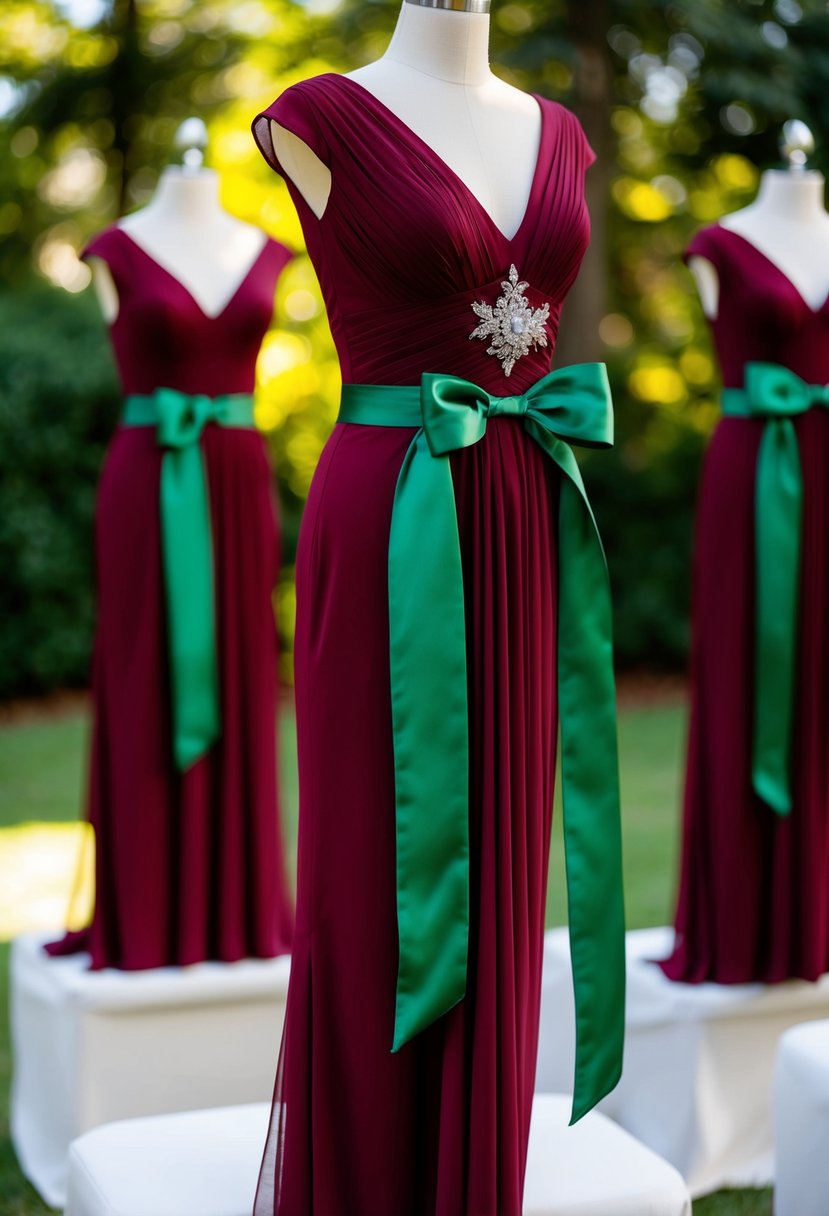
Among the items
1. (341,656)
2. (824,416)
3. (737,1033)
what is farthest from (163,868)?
(824,416)

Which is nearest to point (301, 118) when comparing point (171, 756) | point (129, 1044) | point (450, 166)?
point (450, 166)

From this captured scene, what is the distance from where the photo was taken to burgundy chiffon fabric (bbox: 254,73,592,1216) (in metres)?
1.94

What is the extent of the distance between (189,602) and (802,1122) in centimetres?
157

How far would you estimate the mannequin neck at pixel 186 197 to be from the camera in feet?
10.9

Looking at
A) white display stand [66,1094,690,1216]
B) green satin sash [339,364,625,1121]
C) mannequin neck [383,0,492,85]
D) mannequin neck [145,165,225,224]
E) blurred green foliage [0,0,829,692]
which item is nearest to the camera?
green satin sash [339,364,625,1121]

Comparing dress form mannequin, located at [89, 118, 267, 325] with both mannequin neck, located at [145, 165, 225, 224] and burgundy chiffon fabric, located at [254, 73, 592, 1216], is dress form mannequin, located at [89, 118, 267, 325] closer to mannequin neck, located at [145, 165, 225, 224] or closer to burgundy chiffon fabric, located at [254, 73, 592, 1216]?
mannequin neck, located at [145, 165, 225, 224]

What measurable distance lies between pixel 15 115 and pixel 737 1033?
9614 millimetres

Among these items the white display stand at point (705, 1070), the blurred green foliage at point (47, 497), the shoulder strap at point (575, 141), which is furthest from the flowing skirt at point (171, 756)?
the blurred green foliage at point (47, 497)

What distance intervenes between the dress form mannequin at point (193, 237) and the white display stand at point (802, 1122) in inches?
74.0

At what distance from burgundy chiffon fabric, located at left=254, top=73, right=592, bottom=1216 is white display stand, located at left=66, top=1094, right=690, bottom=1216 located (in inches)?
7.6

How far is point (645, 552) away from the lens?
871 cm

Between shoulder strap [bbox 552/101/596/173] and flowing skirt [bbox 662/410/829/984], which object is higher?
shoulder strap [bbox 552/101/596/173]

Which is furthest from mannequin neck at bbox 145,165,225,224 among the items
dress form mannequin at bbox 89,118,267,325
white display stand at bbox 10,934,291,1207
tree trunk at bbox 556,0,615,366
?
tree trunk at bbox 556,0,615,366

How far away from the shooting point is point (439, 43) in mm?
2033
